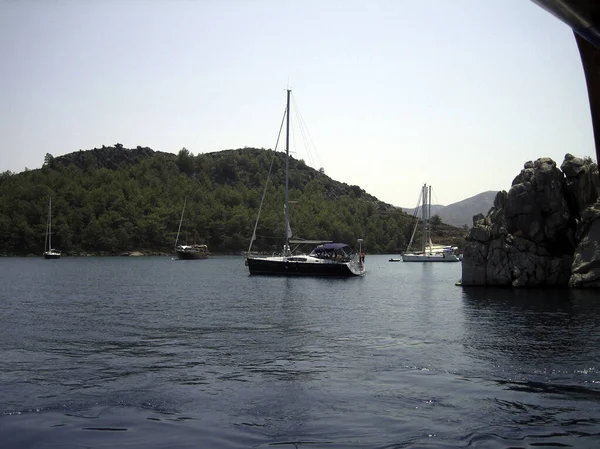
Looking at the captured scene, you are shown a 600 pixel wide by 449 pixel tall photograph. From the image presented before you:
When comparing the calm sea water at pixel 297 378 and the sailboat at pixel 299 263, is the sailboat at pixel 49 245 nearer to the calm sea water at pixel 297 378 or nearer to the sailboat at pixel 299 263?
the sailboat at pixel 299 263

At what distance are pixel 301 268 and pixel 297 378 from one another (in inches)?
2186

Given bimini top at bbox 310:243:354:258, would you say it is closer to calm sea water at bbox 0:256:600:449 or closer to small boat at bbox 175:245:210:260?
calm sea water at bbox 0:256:600:449

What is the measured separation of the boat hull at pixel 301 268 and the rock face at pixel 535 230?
16239 mm

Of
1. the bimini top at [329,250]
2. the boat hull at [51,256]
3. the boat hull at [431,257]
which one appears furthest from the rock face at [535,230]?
the boat hull at [51,256]

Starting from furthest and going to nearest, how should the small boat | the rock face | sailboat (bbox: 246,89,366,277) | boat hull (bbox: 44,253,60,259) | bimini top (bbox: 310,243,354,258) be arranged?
1. the small boat
2. boat hull (bbox: 44,253,60,259)
3. bimini top (bbox: 310,243,354,258)
4. sailboat (bbox: 246,89,366,277)
5. the rock face

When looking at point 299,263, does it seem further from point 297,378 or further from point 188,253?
point 188,253

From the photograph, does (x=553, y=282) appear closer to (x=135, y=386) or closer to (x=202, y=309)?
(x=202, y=309)

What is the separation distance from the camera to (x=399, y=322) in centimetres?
3741

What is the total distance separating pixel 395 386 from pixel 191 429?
7362 millimetres

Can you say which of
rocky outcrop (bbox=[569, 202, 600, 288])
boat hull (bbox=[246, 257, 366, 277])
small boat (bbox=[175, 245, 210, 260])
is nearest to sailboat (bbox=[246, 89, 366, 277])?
boat hull (bbox=[246, 257, 366, 277])

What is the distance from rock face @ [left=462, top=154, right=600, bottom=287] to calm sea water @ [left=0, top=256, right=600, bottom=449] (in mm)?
22589

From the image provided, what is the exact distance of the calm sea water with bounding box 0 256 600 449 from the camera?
593 inches

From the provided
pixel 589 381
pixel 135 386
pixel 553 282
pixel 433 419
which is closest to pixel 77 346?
pixel 135 386

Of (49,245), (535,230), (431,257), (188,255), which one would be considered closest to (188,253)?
(188,255)
